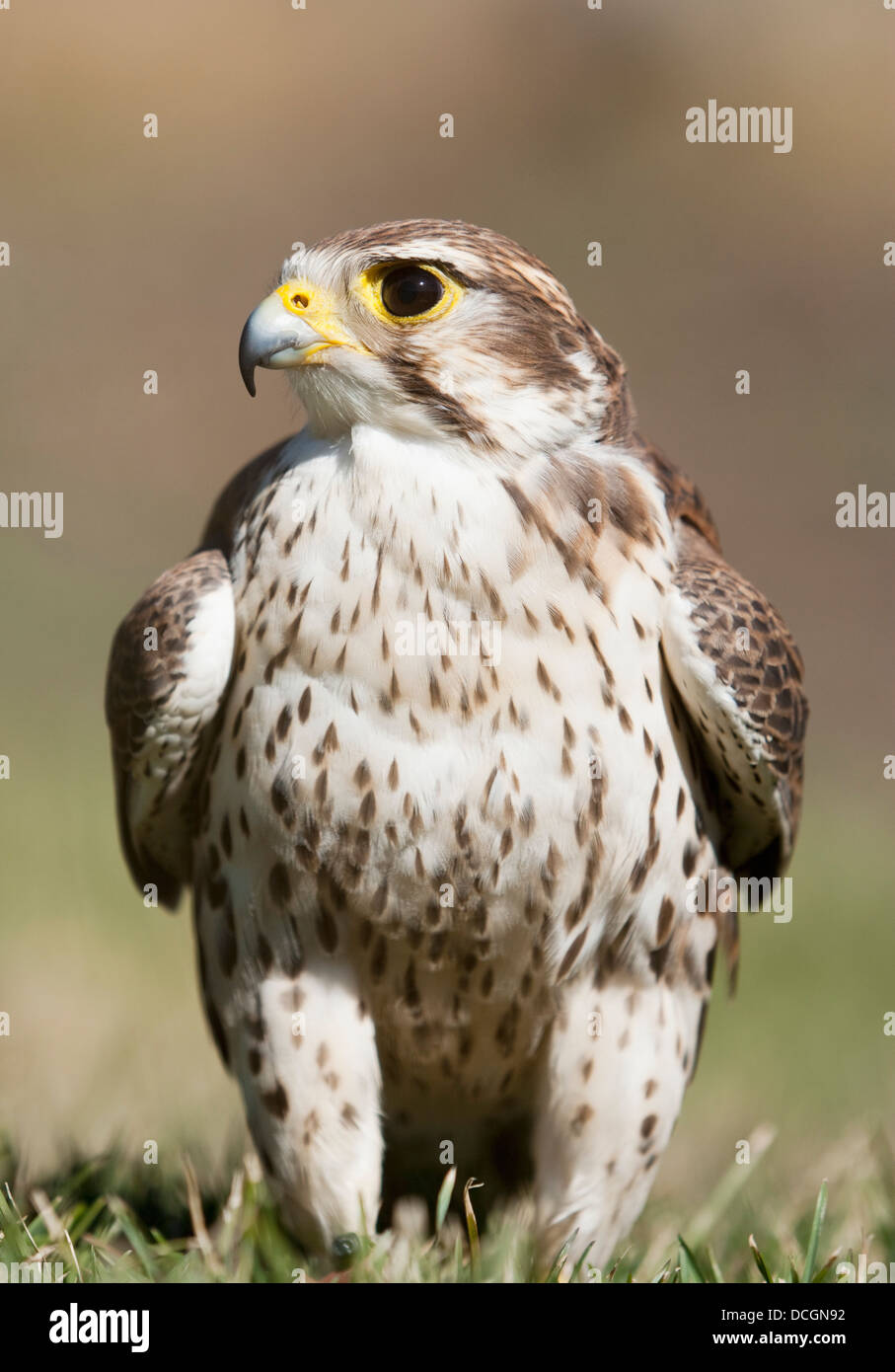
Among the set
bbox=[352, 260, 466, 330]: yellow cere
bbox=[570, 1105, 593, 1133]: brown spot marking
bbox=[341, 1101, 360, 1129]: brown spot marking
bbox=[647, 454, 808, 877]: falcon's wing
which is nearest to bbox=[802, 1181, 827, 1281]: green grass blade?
bbox=[570, 1105, 593, 1133]: brown spot marking

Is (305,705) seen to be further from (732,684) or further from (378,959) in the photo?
(732,684)

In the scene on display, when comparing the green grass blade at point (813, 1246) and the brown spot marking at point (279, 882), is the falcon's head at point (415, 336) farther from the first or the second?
the green grass blade at point (813, 1246)

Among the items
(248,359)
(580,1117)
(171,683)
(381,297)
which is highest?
(381,297)

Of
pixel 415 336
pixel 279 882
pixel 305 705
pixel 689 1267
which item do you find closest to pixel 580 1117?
pixel 689 1267

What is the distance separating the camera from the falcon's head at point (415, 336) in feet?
11.3

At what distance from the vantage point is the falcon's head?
11.3ft

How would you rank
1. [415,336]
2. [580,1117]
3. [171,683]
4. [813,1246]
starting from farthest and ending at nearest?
1. [580,1117]
2. [171,683]
3. [813,1246]
4. [415,336]

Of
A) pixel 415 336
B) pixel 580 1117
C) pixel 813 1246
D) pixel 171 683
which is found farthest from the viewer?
pixel 580 1117

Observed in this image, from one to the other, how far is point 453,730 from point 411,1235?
1261 millimetres

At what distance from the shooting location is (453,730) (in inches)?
137

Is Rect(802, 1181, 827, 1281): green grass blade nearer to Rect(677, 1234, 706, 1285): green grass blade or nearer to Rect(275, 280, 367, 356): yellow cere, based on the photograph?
Rect(677, 1234, 706, 1285): green grass blade

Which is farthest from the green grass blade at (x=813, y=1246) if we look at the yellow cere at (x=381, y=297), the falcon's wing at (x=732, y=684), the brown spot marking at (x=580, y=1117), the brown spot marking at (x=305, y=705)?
the yellow cere at (x=381, y=297)
